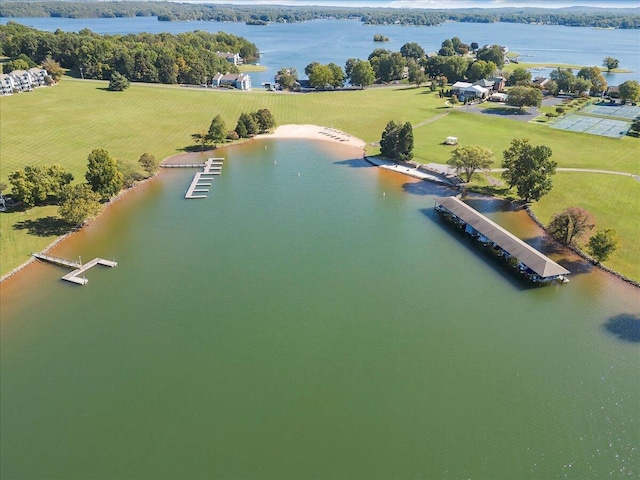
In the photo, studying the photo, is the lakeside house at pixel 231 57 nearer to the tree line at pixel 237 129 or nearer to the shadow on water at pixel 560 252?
the tree line at pixel 237 129

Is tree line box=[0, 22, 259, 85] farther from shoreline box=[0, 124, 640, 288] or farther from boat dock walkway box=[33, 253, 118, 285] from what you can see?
boat dock walkway box=[33, 253, 118, 285]

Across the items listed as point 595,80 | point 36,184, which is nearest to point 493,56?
point 595,80

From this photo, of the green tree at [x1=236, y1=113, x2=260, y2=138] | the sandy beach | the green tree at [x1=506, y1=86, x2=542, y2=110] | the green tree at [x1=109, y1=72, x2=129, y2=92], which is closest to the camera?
the sandy beach

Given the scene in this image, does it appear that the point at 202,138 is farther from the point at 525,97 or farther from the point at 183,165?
the point at 525,97

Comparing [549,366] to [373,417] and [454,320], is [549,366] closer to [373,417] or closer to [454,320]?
[454,320]

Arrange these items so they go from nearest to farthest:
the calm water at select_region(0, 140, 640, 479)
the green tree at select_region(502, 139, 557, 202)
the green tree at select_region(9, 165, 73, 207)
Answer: the calm water at select_region(0, 140, 640, 479) < the green tree at select_region(9, 165, 73, 207) < the green tree at select_region(502, 139, 557, 202)

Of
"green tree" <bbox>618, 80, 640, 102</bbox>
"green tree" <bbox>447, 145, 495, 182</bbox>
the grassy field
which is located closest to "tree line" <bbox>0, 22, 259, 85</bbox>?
the grassy field

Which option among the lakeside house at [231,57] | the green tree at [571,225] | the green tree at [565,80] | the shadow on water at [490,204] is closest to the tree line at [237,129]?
the shadow on water at [490,204]
